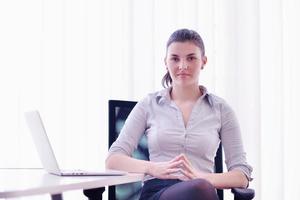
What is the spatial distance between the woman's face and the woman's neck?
0.20 ft

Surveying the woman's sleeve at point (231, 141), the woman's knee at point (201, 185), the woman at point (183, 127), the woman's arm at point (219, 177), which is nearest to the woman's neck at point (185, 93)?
the woman at point (183, 127)

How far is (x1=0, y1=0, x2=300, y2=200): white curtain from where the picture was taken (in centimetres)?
238

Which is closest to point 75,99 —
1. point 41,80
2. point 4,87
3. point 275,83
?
point 41,80

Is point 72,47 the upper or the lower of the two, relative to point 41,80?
upper

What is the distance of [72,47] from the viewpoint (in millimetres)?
2576

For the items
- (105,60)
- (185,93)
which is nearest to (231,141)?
(185,93)

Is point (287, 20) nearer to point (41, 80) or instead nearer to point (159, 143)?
point (159, 143)

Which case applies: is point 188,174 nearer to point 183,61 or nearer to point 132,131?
point 132,131

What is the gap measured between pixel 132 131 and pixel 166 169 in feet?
0.95

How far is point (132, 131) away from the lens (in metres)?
1.76

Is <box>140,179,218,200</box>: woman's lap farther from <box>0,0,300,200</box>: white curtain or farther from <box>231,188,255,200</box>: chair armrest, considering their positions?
<box>0,0,300,200</box>: white curtain

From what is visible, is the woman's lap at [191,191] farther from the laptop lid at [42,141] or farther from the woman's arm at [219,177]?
the laptop lid at [42,141]

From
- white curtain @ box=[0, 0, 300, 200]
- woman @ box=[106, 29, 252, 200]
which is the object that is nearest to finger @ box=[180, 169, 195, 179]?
woman @ box=[106, 29, 252, 200]

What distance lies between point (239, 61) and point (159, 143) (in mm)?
894
